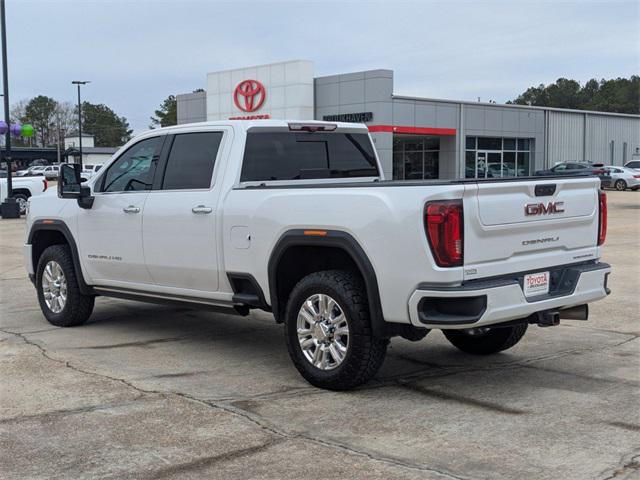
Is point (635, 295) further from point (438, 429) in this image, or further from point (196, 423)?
point (196, 423)

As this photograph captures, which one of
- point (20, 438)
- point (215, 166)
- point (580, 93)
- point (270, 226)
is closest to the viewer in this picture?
point (20, 438)

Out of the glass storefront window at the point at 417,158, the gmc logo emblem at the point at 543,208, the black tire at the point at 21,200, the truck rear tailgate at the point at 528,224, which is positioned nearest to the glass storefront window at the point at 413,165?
the glass storefront window at the point at 417,158

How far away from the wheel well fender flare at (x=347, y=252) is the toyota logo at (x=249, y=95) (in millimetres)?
40561

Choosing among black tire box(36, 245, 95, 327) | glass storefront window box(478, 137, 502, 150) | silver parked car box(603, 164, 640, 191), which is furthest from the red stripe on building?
black tire box(36, 245, 95, 327)

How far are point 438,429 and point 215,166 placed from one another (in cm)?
308

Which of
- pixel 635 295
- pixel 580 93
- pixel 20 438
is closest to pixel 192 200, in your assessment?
pixel 20 438

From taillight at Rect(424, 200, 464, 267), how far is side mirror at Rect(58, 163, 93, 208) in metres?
4.07

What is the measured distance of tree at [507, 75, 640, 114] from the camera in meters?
112

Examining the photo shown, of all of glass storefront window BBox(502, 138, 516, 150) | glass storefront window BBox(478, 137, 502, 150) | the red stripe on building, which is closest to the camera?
the red stripe on building

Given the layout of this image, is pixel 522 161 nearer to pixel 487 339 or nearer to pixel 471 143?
pixel 471 143

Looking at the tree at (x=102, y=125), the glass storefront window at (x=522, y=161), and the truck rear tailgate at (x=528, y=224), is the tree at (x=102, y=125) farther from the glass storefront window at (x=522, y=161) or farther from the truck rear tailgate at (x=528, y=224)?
the truck rear tailgate at (x=528, y=224)

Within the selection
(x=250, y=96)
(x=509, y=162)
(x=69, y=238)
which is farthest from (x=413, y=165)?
(x=69, y=238)

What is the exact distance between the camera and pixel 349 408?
18.2 feet

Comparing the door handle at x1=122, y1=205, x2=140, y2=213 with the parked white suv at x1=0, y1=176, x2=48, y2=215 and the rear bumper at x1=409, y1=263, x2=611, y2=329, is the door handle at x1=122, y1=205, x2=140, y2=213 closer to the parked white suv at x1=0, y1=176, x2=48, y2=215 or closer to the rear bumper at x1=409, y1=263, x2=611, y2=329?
the rear bumper at x1=409, y1=263, x2=611, y2=329
